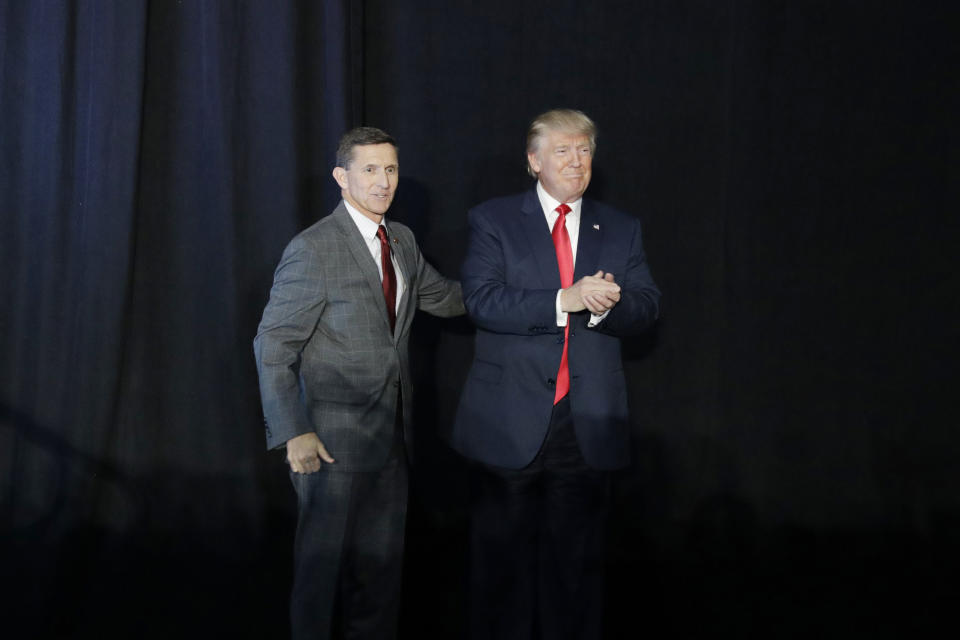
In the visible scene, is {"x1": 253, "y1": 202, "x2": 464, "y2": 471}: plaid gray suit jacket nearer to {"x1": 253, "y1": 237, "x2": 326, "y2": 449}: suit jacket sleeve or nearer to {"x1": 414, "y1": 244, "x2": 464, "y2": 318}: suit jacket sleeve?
{"x1": 253, "y1": 237, "x2": 326, "y2": 449}: suit jacket sleeve

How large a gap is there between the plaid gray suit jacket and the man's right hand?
1.1 inches

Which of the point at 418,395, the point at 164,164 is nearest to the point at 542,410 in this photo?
the point at 418,395

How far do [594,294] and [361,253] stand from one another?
0.61m

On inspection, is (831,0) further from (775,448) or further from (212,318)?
(212,318)

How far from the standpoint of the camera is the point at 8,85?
9.05ft

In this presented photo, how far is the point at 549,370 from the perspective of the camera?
2266mm

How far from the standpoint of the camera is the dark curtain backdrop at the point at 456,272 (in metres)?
2.82

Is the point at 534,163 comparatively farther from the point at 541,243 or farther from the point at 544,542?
the point at 544,542

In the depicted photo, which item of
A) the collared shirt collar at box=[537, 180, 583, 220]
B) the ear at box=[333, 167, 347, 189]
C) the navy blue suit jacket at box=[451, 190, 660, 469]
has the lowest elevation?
the navy blue suit jacket at box=[451, 190, 660, 469]

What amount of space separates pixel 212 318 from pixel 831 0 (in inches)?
92.2

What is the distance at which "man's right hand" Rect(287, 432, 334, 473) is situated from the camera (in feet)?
7.09

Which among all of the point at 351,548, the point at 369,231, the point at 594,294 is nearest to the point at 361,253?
the point at 369,231

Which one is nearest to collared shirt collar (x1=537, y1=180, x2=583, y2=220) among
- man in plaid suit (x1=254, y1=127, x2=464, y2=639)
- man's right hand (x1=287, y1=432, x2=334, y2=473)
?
man in plaid suit (x1=254, y1=127, x2=464, y2=639)

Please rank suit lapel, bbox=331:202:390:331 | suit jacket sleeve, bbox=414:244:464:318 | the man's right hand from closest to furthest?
the man's right hand < suit lapel, bbox=331:202:390:331 < suit jacket sleeve, bbox=414:244:464:318
